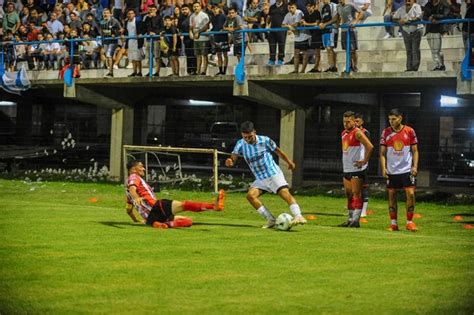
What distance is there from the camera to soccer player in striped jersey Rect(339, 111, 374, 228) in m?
18.0

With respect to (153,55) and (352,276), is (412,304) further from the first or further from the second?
(153,55)

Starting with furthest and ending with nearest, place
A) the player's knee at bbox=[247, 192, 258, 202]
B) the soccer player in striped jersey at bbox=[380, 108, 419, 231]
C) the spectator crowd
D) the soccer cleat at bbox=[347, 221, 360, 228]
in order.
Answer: the spectator crowd → the soccer cleat at bbox=[347, 221, 360, 228] → the soccer player in striped jersey at bbox=[380, 108, 419, 231] → the player's knee at bbox=[247, 192, 258, 202]

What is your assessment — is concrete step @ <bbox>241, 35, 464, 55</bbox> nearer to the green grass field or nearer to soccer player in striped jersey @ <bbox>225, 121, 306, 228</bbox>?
the green grass field

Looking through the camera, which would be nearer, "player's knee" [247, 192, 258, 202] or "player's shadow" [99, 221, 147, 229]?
"player's shadow" [99, 221, 147, 229]

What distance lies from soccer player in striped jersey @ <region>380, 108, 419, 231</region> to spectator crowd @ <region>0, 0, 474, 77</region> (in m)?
6.90

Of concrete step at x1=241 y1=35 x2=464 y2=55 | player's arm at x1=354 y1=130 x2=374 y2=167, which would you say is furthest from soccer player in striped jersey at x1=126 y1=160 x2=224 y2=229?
concrete step at x1=241 y1=35 x2=464 y2=55

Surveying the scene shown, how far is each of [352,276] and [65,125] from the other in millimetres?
28782

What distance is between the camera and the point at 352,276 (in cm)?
1121

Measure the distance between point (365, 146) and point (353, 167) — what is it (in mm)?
696

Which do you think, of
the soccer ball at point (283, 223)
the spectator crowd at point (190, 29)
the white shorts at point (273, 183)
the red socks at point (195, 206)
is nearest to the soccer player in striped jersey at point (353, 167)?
the white shorts at point (273, 183)

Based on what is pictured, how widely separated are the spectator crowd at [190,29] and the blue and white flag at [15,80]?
2.24ft

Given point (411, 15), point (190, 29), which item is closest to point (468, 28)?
point (411, 15)

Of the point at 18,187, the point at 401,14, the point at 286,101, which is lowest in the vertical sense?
the point at 18,187

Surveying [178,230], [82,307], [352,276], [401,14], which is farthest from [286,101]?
[82,307]
